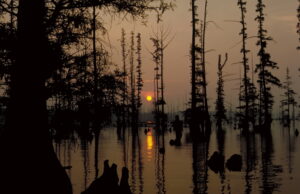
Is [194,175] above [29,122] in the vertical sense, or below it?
below

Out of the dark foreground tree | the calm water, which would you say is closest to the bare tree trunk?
the dark foreground tree

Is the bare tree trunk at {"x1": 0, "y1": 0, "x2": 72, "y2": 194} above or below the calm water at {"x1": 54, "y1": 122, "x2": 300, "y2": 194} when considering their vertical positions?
above

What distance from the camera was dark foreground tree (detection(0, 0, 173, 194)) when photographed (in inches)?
460

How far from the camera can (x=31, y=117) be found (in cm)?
1218

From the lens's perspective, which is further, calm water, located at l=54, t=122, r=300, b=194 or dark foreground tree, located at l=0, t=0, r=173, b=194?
calm water, located at l=54, t=122, r=300, b=194

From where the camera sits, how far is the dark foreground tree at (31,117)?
1170 centimetres

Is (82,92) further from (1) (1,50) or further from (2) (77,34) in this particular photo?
(1) (1,50)

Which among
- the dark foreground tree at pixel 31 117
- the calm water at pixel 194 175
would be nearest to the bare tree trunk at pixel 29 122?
the dark foreground tree at pixel 31 117

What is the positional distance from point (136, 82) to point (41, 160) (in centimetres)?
9287

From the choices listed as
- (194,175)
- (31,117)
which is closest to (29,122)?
(31,117)

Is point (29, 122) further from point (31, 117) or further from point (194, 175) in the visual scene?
point (194, 175)

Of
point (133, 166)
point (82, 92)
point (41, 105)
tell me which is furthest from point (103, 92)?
point (133, 166)

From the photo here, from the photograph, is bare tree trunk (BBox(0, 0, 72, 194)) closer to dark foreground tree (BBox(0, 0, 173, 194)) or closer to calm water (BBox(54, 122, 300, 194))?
dark foreground tree (BBox(0, 0, 173, 194))

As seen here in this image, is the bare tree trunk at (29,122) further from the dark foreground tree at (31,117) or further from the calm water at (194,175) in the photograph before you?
the calm water at (194,175)
